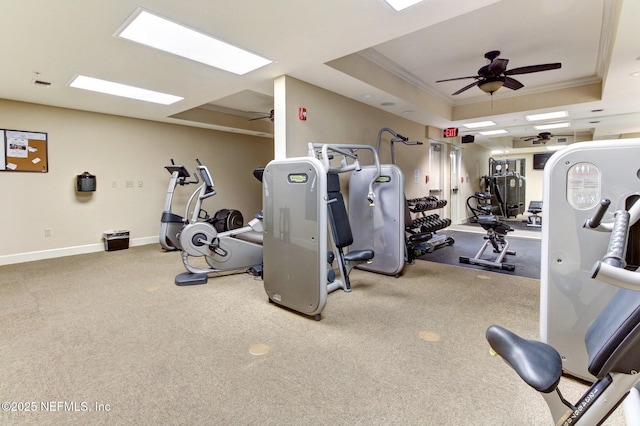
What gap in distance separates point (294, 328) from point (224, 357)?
0.61 metres

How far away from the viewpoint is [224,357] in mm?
2109

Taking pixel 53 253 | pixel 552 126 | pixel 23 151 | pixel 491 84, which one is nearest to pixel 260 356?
pixel 491 84

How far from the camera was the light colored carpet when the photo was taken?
160 centimetres

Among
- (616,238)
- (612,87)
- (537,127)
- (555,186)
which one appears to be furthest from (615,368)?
(537,127)

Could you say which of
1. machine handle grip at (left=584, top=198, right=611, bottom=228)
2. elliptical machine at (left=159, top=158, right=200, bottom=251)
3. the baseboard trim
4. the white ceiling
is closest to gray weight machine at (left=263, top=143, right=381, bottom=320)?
the white ceiling

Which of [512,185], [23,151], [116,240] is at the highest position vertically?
[23,151]

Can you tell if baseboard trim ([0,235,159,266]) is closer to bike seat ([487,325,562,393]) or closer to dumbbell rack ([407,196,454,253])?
dumbbell rack ([407,196,454,253])

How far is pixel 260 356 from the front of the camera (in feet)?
6.93

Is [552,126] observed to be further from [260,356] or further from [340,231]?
[260,356]

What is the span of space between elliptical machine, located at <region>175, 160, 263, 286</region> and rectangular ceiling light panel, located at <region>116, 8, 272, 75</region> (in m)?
1.27

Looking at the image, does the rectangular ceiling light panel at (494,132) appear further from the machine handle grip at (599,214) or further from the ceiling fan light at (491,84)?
the machine handle grip at (599,214)

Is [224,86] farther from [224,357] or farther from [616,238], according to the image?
[616,238]

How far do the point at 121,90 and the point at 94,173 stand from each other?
6.73 ft

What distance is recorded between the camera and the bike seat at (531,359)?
2.87 feet
